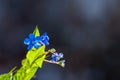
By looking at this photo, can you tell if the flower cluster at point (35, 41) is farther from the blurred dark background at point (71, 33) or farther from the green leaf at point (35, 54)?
the blurred dark background at point (71, 33)

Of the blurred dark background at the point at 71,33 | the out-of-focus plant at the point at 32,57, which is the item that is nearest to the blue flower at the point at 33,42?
the out-of-focus plant at the point at 32,57

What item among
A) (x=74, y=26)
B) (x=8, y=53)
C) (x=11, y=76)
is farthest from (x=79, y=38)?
(x=11, y=76)

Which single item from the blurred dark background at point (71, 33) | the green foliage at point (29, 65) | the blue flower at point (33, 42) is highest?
the blue flower at point (33, 42)

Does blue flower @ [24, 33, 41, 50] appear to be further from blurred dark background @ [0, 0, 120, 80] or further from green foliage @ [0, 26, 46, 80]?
blurred dark background @ [0, 0, 120, 80]

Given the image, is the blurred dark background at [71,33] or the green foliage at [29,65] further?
the blurred dark background at [71,33]

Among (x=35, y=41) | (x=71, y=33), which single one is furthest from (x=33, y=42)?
(x=71, y=33)

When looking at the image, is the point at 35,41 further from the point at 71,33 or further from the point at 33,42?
the point at 71,33

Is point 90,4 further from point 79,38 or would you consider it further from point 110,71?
point 110,71

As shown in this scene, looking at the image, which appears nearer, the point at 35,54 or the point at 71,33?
the point at 35,54

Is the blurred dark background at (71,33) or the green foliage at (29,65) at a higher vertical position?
the green foliage at (29,65)
